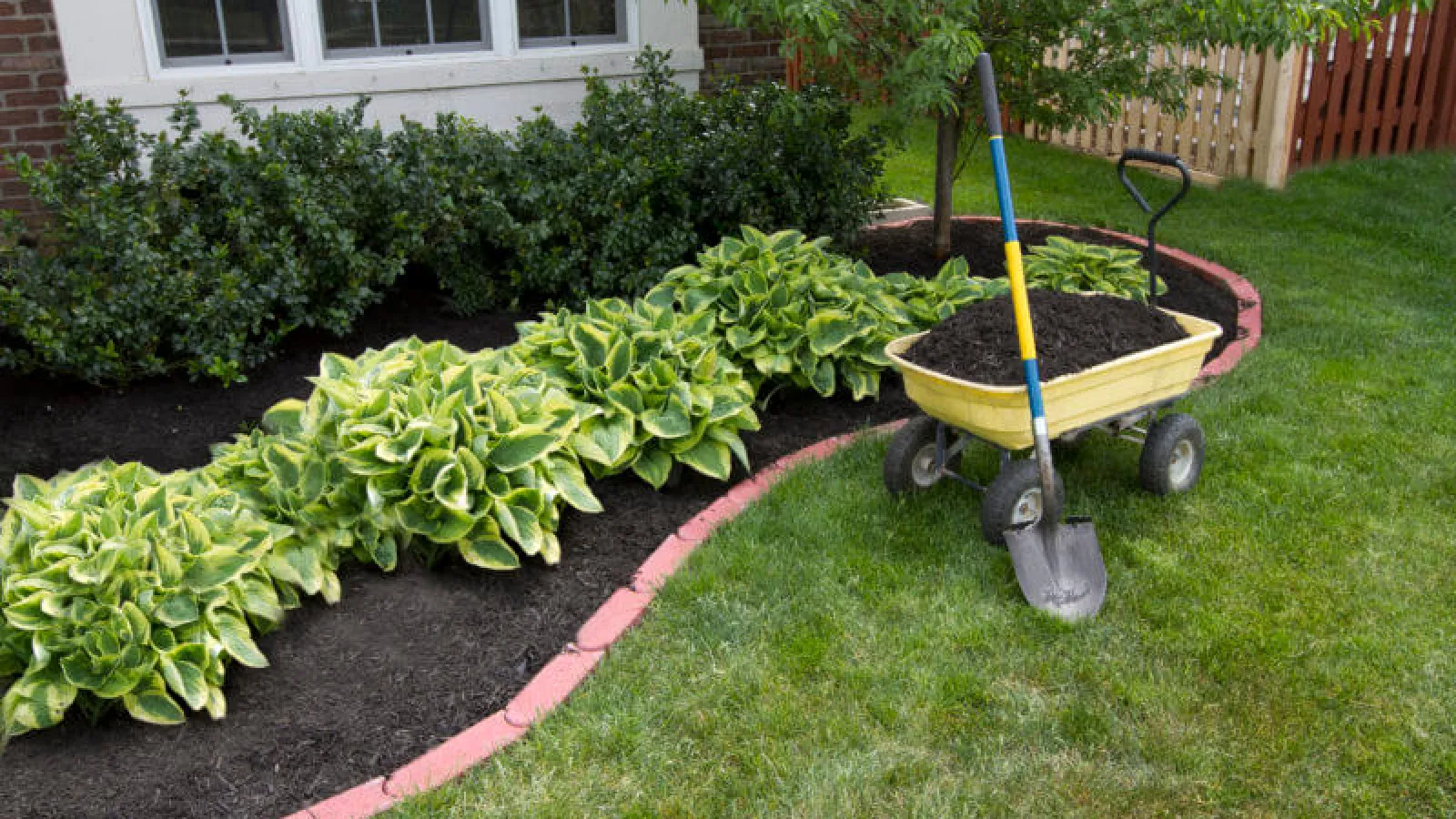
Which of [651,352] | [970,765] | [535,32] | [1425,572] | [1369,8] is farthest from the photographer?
[535,32]

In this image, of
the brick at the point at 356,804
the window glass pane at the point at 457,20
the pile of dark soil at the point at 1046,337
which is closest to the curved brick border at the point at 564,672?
the brick at the point at 356,804

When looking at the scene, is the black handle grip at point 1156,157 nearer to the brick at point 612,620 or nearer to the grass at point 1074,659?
the grass at point 1074,659

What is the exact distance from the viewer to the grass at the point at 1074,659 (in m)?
2.82

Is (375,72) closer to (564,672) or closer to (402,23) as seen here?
(402,23)

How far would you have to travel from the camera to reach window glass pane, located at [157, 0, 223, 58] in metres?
5.41

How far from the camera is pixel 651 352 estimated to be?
429 cm

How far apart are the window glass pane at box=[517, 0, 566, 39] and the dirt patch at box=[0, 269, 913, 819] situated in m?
2.70

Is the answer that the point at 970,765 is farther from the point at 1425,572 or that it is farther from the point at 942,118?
the point at 942,118

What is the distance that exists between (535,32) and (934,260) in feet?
8.26

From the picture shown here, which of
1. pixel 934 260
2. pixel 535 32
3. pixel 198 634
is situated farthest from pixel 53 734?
pixel 934 260

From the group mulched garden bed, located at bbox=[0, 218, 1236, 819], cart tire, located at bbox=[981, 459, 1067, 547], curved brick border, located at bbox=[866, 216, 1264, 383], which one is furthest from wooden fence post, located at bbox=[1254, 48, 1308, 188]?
cart tire, located at bbox=[981, 459, 1067, 547]

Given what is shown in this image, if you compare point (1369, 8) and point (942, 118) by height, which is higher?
point (1369, 8)

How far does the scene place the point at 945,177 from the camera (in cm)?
645

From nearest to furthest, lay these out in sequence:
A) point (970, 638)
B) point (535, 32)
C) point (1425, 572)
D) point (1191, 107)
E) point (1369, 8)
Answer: point (970, 638)
point (1425, 572)
point (1369, 8)
point (535, 32)
point (1191, 107)
